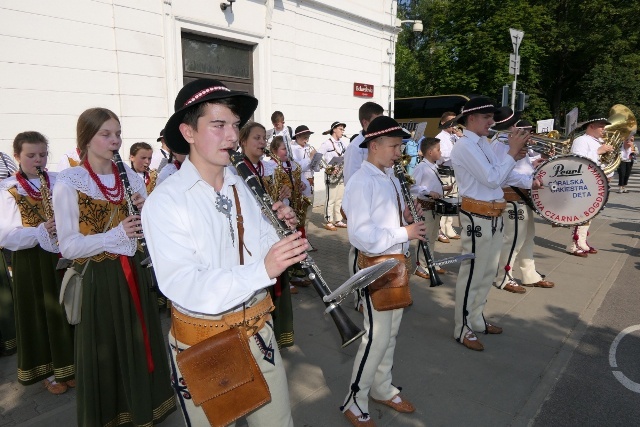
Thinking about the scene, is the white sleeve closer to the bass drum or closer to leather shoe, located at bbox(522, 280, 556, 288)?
the bass drum

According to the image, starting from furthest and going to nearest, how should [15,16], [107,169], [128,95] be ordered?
[128,95]
[15,16]
[107,169]

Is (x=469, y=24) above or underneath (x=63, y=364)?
above

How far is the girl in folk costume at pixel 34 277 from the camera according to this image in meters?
3.72

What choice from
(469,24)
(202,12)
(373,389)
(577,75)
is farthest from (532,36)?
(373,389)

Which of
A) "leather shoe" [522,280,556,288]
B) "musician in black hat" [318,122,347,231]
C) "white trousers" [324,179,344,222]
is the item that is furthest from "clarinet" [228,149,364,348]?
"white trousers" [324,179,344,222]

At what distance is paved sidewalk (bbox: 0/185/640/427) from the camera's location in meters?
3.46

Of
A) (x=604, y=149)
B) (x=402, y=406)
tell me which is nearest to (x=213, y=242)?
(x=402, y=406)

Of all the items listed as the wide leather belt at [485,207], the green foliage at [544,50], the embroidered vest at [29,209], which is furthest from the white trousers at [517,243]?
the green foliage at [544,50]

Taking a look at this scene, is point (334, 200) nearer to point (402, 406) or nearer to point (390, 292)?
point (402, 406)

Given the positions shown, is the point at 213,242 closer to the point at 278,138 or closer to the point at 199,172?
the point at 199,172

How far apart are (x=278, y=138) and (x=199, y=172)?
4.08m

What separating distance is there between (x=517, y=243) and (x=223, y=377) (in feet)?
17.6

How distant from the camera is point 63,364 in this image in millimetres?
3785

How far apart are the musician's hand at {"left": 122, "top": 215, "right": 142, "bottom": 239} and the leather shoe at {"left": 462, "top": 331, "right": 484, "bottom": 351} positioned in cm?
330
